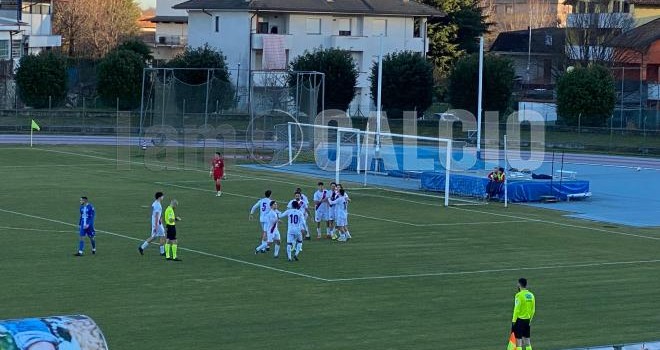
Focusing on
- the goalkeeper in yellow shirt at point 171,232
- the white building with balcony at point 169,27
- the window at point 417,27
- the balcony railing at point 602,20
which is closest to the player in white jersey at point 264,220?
the goalkeeper in yellow shirt at point 171,232

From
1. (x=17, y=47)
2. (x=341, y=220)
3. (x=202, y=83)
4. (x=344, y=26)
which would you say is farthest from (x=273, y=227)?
(x=17, y=47)

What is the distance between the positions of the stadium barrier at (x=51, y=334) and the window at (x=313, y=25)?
77.2m

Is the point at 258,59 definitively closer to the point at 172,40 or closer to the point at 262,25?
the point at 262,25

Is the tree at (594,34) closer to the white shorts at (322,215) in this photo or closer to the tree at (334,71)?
the tree at (334,71)

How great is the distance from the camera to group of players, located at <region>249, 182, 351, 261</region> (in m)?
29.3

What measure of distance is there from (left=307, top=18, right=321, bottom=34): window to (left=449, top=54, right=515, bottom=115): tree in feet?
51.0

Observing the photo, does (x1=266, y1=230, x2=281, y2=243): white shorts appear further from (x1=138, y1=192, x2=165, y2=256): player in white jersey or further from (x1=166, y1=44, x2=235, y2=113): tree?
(x1=166, y1=44, x2=235, y2=113): tree

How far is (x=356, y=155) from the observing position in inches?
2156

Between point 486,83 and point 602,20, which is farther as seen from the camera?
point 602,20

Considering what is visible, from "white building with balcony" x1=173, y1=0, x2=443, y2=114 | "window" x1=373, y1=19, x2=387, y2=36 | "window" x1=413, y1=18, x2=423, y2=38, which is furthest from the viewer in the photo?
"window" x1=413, y1=18, x2=423, y2=38

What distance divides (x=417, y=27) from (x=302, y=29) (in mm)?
11105

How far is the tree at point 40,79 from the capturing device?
249ft

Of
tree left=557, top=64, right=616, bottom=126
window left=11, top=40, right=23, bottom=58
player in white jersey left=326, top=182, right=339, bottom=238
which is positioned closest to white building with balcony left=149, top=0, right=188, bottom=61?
window left=11, top=40, right=23, bottom=58

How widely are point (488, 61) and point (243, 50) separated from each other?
2007 centimetres
